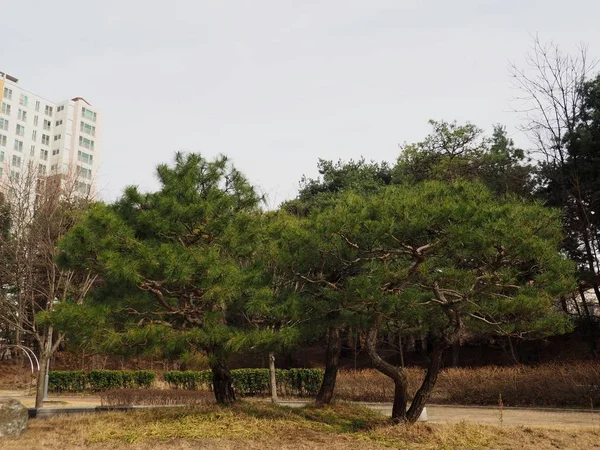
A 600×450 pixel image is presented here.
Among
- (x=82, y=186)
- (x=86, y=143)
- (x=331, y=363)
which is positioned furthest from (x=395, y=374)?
(x=86, y=143)

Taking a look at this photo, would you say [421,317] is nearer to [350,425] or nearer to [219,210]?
[350,425]

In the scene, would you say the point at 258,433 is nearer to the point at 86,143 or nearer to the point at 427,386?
the point at 427,386

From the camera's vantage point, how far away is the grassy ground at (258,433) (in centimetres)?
709

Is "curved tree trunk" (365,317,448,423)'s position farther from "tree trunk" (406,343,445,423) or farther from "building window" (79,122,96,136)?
"building window" (79,122,96,136)

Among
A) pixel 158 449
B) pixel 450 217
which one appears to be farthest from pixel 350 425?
pixel 450 217

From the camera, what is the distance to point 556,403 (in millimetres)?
15055

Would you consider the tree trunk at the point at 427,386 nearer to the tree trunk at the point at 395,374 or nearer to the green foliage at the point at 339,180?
the tree trunk at the point at 395,374

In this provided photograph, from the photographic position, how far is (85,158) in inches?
2287

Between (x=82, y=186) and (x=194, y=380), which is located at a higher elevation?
(x=82, y=186)

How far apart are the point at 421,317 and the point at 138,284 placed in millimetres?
4305

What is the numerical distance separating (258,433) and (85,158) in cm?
5598

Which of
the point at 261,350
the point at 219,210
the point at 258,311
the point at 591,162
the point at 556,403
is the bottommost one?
the point at 556,403

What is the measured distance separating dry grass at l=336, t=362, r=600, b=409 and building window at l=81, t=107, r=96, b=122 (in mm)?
49371

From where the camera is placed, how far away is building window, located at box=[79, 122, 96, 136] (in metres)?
57.6
